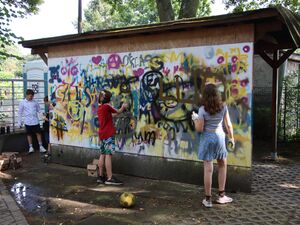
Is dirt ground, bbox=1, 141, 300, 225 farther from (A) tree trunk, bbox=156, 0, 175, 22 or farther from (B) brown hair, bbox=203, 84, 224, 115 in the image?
(A) tree trunk, bbox=156, 0, 175, 22

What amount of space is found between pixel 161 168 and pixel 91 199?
A: 167 centimetres

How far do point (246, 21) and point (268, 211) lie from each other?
3.00 meters

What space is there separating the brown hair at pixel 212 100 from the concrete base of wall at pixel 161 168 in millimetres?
1469

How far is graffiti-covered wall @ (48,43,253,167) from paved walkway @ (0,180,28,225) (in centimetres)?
240

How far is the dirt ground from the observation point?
17.0 feet

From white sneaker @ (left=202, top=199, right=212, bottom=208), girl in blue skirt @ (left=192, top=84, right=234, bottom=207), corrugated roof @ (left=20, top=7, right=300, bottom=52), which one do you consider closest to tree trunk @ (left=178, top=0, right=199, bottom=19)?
corrugated roof @ (left=20, top=7, right=300, bottom=52)

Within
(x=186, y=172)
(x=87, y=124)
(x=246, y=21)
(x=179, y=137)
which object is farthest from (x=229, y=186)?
(x=87, y=124)

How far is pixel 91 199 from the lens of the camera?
6.07 m

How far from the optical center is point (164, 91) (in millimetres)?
7027

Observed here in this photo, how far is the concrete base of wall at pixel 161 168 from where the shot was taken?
6316mm

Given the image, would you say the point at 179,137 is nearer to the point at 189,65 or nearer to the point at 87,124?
the point at 189,65

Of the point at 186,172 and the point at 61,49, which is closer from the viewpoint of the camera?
the point at 186,172

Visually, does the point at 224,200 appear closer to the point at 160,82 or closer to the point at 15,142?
the point at 160,82

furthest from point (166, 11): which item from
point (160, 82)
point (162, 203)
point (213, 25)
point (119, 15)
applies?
point (119, 15)
